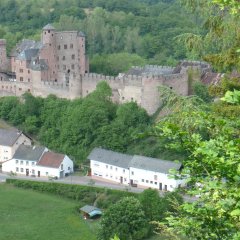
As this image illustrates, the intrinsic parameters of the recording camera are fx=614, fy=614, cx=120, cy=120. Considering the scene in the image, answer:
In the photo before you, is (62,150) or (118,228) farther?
(62,150)

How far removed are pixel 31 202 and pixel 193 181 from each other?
30524 mm

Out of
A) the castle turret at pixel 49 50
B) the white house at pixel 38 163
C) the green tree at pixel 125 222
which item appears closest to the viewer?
the green tree at pixel 125 222

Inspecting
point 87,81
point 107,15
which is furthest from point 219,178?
point 107,15

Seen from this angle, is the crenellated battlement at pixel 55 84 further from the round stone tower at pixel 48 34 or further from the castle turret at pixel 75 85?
the round stone tower at pixel 48 34

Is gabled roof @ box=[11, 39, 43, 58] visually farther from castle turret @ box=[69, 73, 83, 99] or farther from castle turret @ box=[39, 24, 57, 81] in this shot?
castle turret @ box=[69, 73, 83, 99]

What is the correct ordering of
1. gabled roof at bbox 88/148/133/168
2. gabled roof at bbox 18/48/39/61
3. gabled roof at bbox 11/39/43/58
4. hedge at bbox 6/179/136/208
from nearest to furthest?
hedge at bbox 6/179/136/208
gabled roof at bbox 88/148/133/168
gabled roof at bbox 18/48/39/61
gabled roof at bbox 11/39/43/58

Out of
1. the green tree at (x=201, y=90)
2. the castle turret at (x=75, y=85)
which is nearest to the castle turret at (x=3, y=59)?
the castle turret at (x=75, y=85)

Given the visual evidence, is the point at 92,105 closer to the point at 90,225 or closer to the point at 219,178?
the point at 90,225

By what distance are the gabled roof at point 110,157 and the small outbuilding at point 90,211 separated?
4.98m

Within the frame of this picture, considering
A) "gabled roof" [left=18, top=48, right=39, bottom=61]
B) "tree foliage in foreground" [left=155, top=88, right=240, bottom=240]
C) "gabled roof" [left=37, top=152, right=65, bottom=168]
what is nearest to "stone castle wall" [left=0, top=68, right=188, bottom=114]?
"gabled roof" [left=18, top=48, right=39, bottom=61]

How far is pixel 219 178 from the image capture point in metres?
7.33

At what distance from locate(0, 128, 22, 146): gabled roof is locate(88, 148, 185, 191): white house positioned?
637cm

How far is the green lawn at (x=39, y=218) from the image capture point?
1257 inches

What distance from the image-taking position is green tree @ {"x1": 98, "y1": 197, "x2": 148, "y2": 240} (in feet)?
100
